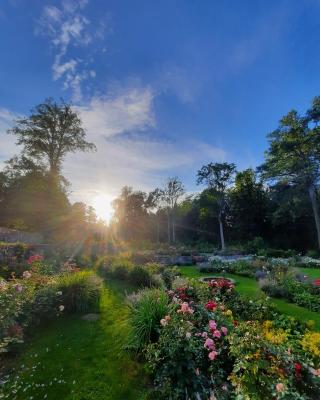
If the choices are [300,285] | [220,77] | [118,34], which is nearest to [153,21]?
[118,34]

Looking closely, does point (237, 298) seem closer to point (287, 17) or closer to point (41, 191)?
point (287, 17)

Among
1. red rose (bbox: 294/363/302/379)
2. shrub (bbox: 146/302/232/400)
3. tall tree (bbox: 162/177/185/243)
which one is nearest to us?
red rose (bbox: 294/363/302/379)

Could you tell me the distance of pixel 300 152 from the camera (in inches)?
782

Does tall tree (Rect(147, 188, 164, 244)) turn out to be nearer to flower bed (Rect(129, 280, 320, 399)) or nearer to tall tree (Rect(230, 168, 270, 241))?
tall tree (Rect(230, 168, 270, 241))

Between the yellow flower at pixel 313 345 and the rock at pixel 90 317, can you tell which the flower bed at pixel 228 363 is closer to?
the yellow flower at pixel 313 345

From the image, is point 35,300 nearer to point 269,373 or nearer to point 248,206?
point 269,373

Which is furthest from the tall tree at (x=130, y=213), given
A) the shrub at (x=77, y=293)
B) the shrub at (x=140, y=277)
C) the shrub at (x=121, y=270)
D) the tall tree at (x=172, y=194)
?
the shrub at (x=77, y=293)

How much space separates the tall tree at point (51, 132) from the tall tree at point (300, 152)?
58.6ft

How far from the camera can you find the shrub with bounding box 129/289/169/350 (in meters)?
3.11

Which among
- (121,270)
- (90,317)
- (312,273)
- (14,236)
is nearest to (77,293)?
(90,317)

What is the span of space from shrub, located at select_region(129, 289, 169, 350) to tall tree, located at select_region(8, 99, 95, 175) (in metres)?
18.1

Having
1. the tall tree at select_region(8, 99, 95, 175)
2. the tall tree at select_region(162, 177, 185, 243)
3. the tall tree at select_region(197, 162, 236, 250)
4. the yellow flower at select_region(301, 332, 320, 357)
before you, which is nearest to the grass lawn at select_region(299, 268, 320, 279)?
the yellow flower at select_region(301, 332, 320, 357)

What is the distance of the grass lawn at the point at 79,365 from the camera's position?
93.8 inches

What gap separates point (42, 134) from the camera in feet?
59.1
